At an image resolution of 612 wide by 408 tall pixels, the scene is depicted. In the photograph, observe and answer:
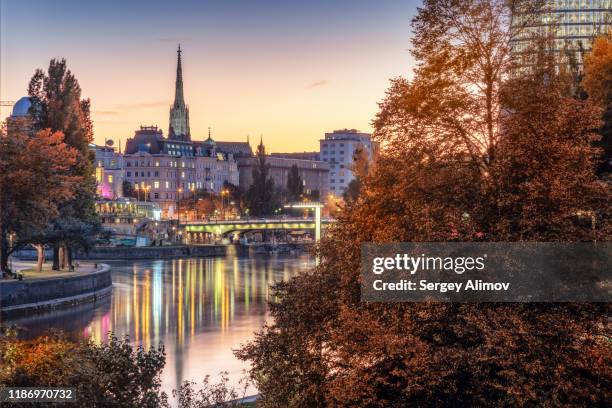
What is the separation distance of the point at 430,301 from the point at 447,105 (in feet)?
13.3

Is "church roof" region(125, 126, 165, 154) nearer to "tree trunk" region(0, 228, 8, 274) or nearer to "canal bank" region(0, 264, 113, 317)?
"canal bank" region(0, 264, 113, 317)

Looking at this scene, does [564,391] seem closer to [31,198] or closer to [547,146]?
[547,146]

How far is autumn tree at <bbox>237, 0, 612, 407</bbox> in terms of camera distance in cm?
1305

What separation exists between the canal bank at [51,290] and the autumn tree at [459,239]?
27.2m

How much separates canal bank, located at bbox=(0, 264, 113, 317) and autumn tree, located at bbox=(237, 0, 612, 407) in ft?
89.2

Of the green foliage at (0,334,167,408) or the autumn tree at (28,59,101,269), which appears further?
the autumn tree at (28,59,101,269)

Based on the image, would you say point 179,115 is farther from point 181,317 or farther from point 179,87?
point 181,317

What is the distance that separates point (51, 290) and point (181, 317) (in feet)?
21.4

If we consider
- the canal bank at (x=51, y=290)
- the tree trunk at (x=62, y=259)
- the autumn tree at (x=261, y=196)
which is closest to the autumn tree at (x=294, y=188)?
the autumn tree at (x=261, y=196)

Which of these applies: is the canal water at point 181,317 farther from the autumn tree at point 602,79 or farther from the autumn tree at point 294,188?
the autumn tree at point 294,188

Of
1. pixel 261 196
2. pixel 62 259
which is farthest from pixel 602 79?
pixel 261 196

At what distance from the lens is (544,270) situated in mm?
13398

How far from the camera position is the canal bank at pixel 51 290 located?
40562 millimetres

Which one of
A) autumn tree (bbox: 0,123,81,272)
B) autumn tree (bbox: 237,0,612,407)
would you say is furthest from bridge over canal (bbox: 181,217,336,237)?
autumn tree (bbox: 237,0,612,407)
